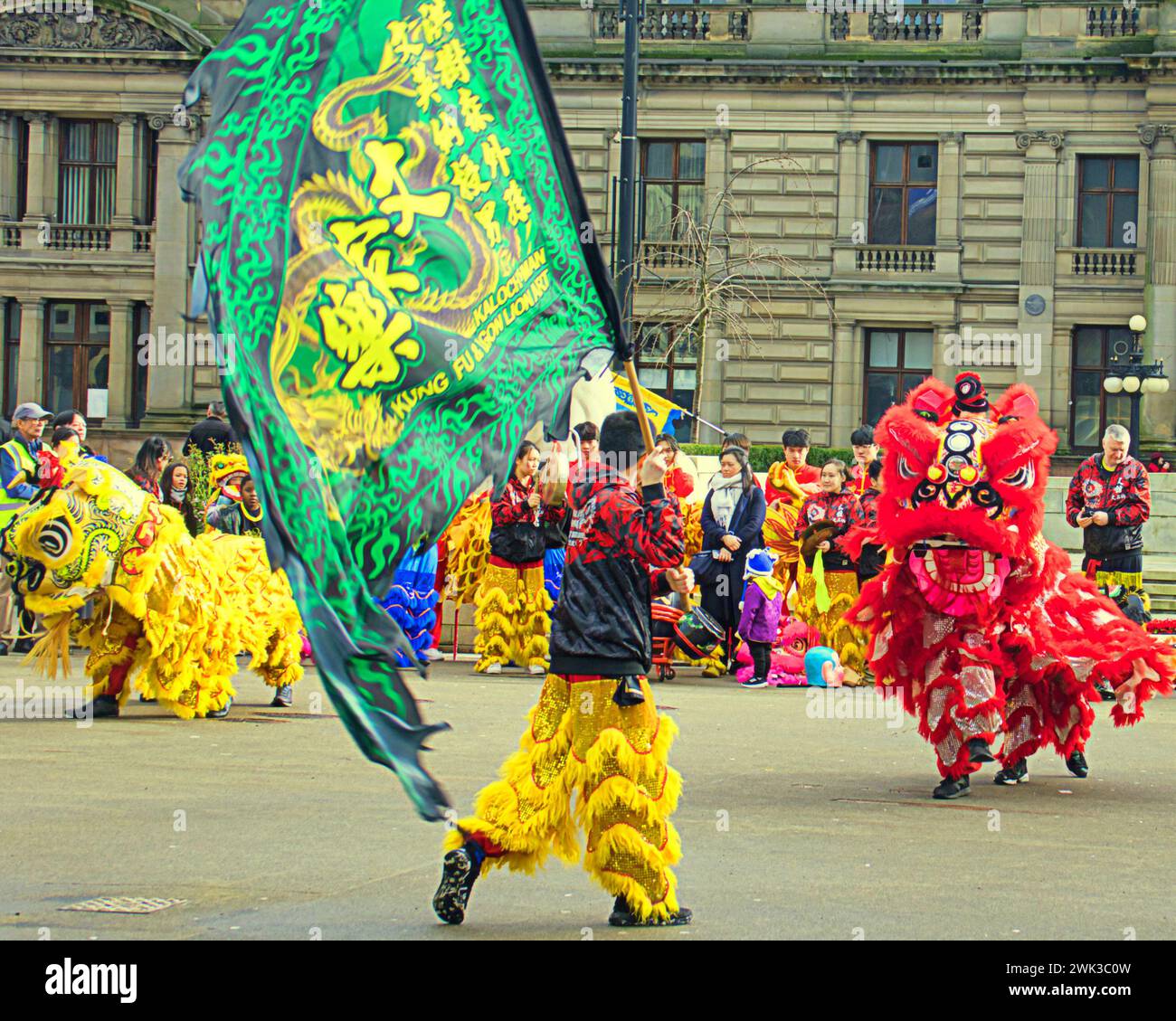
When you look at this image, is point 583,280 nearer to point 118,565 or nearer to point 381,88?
point 381,88

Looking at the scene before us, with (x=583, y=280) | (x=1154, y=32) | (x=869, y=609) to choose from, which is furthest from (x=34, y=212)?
(x=583, y=280)

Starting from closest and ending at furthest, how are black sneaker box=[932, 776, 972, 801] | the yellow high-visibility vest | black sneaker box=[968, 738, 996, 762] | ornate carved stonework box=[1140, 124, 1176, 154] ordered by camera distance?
1. black sneaker box=[968, 738, 996, 762]
2. black sneaker box=[932, 776, 972, 801]
3. the yellow high-visibility vest
4. ornate carved stonework box=[1140, 124, 1176, 154]

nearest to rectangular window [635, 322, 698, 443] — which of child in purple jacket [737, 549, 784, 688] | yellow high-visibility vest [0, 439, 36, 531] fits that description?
child in purple jacket [737, 549, 784, 688]

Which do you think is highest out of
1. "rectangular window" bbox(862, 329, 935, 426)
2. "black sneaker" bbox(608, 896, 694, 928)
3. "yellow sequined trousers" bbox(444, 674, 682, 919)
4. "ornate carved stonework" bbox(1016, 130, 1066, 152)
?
"ornate carved stonework" bbox(1016, 130, 1066, 152)

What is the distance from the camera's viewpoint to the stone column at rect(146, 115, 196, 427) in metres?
41.3

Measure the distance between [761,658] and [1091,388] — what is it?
23.8 metres

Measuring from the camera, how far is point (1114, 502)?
1672 centimetres

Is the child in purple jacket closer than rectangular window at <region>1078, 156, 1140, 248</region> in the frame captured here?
Yes

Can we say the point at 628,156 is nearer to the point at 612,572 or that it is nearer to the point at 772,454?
the point at 612,572

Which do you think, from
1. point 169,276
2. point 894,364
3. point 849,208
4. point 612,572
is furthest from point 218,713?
point 169,276

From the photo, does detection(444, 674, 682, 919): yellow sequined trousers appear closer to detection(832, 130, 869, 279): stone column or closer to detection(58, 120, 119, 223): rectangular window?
detection(832, 130, 869, 279): stone column

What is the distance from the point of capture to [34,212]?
4256 cm

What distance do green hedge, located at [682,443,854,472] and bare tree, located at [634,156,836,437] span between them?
2.80m

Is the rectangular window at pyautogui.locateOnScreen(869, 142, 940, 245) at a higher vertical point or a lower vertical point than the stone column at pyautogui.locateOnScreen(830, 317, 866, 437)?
higher
